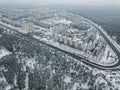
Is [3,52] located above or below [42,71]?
above

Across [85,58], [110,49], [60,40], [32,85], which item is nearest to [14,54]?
[32,85]

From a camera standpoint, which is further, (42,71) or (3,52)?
(3,52)

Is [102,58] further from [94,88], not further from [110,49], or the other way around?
[94,88]

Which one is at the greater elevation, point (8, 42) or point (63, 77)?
point (8, 42)

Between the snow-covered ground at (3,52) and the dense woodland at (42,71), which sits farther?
the snow-covered ground at (3,52)

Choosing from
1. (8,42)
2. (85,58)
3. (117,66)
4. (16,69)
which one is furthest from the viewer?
(8,42)

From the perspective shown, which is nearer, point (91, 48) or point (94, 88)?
point (94, 88)

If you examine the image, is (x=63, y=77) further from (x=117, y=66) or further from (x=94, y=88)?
(x=117, y=66)

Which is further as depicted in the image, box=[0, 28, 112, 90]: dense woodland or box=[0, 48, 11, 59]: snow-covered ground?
box=[0, 48, 11, 59]: snow-covered ground

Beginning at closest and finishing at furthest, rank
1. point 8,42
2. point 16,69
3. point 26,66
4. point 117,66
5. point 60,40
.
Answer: point 16,69, point 26,66, point 117,66, point 8,42, point 60,40
